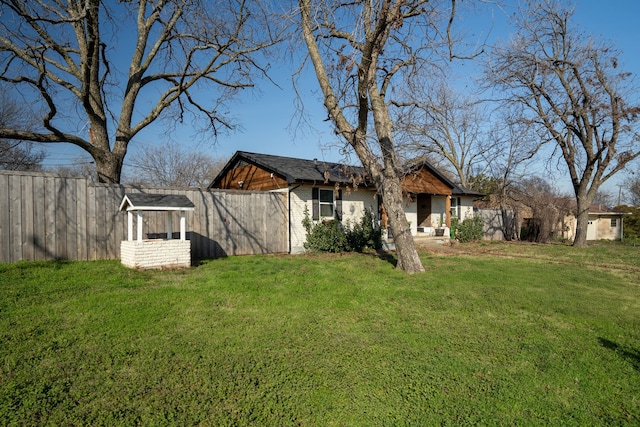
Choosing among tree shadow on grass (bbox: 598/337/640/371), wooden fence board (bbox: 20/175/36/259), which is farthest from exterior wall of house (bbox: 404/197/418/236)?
wooden fence board (bbox: 20/175/36/259)

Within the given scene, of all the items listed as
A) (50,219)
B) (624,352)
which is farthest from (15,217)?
(624,352)

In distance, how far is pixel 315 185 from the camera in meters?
13.6

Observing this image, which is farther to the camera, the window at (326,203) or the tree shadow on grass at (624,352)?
the window at (326,203)

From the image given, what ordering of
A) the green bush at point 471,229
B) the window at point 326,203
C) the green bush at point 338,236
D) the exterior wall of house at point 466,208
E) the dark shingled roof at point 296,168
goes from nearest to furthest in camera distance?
the dark shingled roof at point 296,168 → the green bush at point 338,236 → the window at point 326,203 → the green bush at point 471,229 → the exterior wall of house at point 466,208

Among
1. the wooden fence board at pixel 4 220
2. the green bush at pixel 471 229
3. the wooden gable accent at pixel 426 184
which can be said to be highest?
the wooden gable accent at pixel 426 184

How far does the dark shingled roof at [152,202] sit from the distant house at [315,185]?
3.99 meters

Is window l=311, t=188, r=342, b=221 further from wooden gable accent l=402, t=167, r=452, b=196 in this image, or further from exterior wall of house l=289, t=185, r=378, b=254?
wooden gable accent l=402, t=167, r=452, b=196

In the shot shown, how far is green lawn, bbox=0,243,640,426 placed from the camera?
2.96 m

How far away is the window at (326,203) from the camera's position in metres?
14.1

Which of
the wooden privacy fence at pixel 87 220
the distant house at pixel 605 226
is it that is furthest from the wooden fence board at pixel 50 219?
the distant house at pixel 605 226

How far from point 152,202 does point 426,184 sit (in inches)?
Result: 505

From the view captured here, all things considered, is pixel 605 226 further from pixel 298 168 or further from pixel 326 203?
pixel 298 168

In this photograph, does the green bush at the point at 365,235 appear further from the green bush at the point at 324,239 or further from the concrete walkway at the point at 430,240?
the concrete walkway at the point at 430,240

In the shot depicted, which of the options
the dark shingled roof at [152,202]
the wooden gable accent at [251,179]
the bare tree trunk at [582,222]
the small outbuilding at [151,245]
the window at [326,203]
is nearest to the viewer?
the small outbuilding at [151,245]
